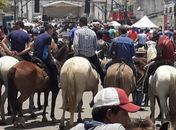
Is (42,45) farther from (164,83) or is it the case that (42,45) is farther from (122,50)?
(164,83)

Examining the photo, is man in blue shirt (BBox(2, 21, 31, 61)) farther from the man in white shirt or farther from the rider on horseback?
the man in white shirt

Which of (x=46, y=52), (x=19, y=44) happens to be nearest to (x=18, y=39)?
(x=19, y=44)

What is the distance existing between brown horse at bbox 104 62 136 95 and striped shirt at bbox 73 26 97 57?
120 cm

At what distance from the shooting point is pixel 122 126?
4.07 meters

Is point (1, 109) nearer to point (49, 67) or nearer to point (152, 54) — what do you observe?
point (49, 67)

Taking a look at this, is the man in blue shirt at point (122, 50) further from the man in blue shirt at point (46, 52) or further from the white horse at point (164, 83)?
the man in blue shirt at point (46, 52)

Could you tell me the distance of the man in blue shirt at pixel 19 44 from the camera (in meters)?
13.1

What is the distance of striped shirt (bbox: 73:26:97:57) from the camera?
42.2 feet

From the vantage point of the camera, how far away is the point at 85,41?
12.9m

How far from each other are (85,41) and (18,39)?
1.62 metres

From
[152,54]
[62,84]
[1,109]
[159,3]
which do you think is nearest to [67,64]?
[62,84]

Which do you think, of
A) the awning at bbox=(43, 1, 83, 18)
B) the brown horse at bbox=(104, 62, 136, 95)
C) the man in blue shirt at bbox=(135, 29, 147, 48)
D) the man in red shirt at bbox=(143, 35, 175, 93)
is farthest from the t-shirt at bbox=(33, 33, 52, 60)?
the awning at bbox=(43, 1, 83, 18)

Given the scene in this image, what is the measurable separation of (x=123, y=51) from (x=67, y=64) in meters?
1.35

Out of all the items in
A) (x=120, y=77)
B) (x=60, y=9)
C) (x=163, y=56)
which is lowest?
(x=120, y=77)
